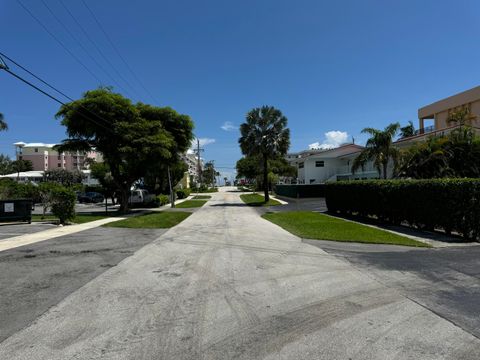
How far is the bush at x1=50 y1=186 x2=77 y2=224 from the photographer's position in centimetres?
2047

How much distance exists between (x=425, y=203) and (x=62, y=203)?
16.9m

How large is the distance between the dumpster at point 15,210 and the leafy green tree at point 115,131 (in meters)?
7.15

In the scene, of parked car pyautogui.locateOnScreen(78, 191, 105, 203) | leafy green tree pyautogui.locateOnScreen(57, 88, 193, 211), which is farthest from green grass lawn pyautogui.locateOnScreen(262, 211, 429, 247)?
parked car pyautogui.locateOnScreen(78, 191, 105, 203)

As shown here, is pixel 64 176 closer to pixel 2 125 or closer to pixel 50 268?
pixel 2 125

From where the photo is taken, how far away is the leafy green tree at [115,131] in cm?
2738

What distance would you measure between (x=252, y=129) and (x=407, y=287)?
1406 inches

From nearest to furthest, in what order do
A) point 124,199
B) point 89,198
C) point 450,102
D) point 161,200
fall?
point 124,199 < point 161,200 < point 89,198 < point 450,102

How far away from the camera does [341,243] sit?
13.7 m

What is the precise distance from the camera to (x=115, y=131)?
27859 millimetres

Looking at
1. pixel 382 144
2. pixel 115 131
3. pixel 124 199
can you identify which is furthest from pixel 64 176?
pixel 382 144

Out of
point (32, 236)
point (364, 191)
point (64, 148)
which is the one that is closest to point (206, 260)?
point (32, 236)

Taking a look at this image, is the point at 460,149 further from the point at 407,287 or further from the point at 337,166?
the point at 337,166

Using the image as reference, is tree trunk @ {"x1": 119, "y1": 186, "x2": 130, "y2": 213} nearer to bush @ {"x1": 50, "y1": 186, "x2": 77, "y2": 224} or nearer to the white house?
bush @ {"x1": 50, "y1": 186, "x2": 77, "y2": 224}

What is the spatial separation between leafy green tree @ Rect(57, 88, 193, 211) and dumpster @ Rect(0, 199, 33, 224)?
7149 millimetres
